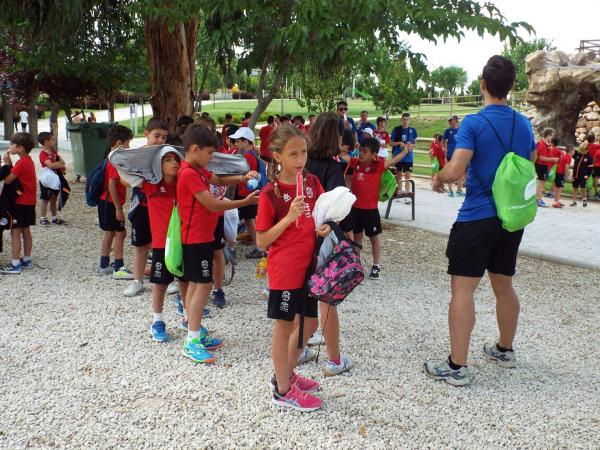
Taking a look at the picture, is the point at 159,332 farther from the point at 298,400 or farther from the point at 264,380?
the point at 298,400

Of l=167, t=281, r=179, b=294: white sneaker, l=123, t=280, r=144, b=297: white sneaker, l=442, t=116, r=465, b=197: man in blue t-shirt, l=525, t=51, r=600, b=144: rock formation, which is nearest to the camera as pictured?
l=123, t=280, r=144, b=297: white sneaker

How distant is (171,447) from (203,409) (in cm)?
39

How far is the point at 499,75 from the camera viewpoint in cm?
343


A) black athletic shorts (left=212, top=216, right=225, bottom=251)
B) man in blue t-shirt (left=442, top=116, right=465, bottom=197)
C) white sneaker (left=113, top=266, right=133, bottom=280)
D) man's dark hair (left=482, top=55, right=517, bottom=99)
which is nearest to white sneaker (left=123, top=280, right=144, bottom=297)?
white sneaker (left=113, top=266, right=133, bottom=280)

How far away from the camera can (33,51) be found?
11.5 meters

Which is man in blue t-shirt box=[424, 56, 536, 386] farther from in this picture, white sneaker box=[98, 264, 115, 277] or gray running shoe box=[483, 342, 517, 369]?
white sneaker box=[98, 264, 115, 277]

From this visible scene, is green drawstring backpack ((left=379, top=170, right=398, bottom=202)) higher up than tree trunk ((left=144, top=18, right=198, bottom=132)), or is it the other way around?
tree trunk ((left=144, top=18, right=198, bottom=132))

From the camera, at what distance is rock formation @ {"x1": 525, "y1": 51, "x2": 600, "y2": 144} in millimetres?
19938

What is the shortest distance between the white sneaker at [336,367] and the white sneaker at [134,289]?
237 cm

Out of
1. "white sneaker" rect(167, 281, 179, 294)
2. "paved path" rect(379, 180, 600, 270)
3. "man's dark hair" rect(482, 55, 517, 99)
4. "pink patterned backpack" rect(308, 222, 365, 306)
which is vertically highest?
"man's dark hair" rect(482, 55, 517, 99)

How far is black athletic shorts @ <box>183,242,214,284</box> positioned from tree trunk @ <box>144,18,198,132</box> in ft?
17.0

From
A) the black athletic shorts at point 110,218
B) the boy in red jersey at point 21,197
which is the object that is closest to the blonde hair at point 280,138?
the black athletic shorts at point 110,218

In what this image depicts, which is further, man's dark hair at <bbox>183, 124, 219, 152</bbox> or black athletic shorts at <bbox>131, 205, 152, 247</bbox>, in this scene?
black athletic shorts at <bbox>131, 205, 152, 247</bbox>

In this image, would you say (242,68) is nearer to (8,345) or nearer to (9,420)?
(8,345)
